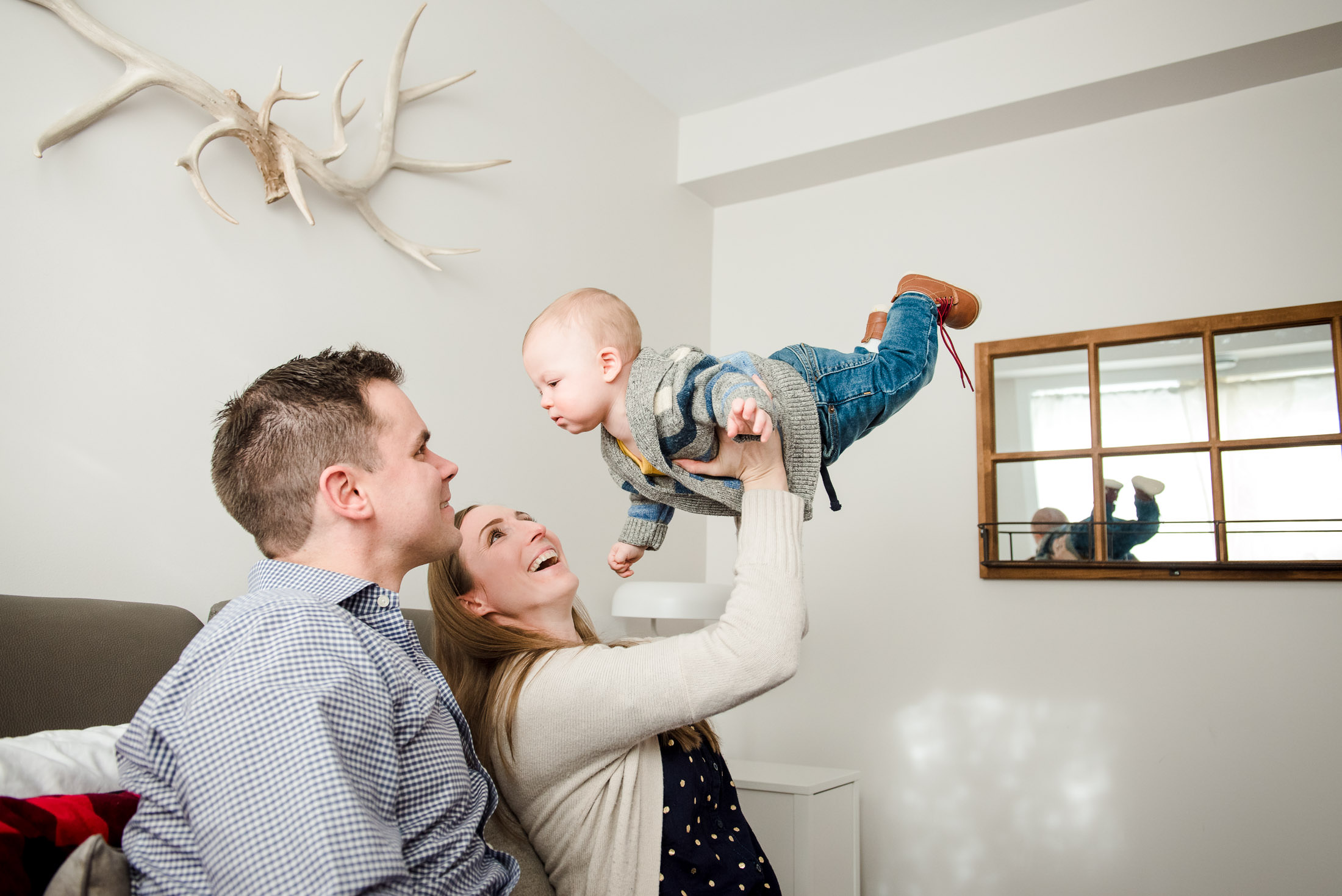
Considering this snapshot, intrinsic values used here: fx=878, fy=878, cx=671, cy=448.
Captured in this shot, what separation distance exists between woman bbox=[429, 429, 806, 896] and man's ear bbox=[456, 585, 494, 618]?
2.4 inches

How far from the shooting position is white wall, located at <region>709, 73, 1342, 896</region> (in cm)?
243

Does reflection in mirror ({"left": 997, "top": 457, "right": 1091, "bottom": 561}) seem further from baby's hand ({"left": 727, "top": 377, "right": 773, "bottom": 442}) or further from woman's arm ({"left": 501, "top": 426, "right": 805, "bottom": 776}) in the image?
baby's hand ({"left": 727, "top": 377, "right": 773, "bottom": 442})

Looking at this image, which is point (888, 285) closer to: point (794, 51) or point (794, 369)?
point (794, 51)

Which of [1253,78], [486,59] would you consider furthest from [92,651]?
[1253,78]

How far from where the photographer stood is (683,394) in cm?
128

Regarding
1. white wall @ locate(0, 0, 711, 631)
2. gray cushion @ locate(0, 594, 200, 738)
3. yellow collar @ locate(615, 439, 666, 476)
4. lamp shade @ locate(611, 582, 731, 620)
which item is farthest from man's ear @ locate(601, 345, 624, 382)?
lamp shade @ locate(611, 582, 731, 620)

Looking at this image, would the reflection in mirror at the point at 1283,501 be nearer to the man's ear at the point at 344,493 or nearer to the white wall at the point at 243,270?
the white wall at the point at 243,270

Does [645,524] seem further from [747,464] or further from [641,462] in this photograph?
[747,464]

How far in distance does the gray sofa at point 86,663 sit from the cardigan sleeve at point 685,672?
7.7 inches

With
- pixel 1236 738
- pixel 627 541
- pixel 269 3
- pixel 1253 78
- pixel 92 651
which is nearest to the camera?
pixel 92 651

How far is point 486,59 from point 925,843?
8.96ft

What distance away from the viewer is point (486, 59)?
8.29ft

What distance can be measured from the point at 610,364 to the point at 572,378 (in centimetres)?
7

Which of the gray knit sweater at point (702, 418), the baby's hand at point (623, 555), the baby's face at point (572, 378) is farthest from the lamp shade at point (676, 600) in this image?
the baby's face at point (572, 378)
